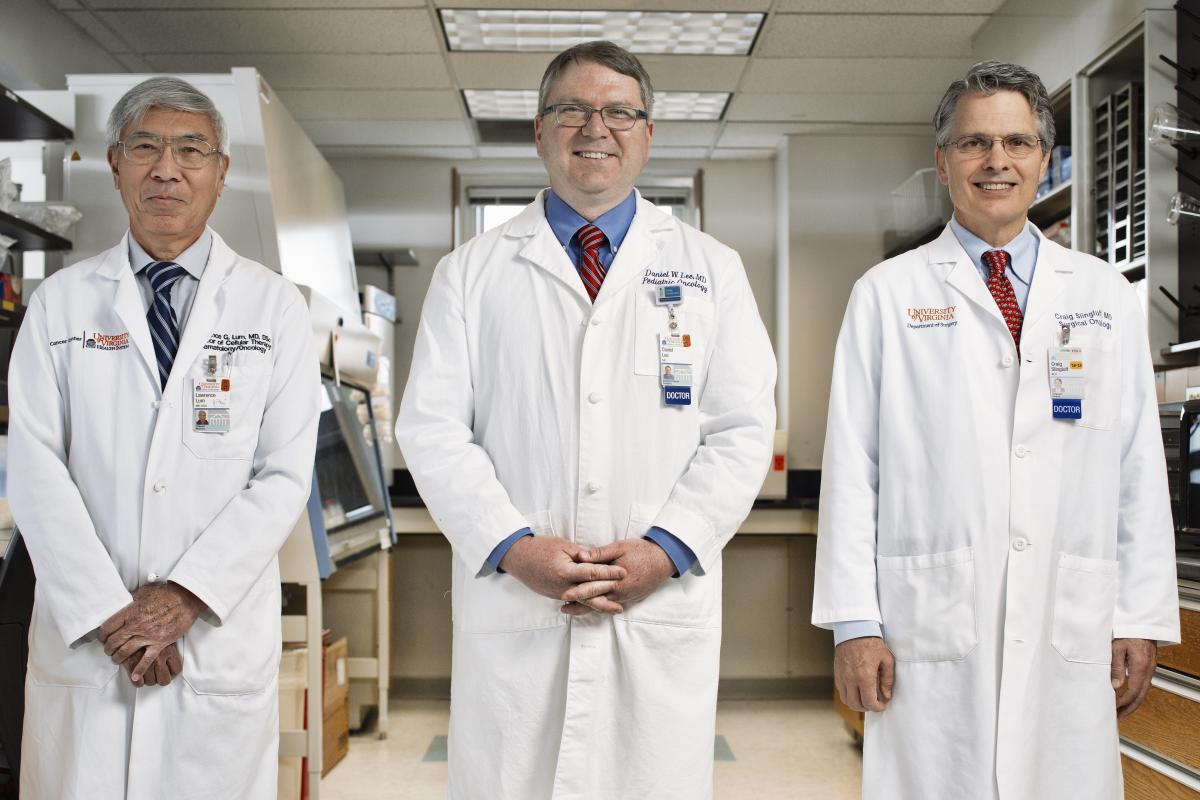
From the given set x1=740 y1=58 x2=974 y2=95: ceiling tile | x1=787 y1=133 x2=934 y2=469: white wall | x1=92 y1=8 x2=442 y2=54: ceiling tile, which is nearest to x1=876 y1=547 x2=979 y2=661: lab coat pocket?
x1=92 y1=8 x2=442 y2=54: ceiling tile

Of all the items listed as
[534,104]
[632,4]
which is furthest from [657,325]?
[534,104]

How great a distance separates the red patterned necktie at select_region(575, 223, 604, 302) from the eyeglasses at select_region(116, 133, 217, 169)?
0.68 meters

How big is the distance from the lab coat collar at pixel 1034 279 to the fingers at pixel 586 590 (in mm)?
697

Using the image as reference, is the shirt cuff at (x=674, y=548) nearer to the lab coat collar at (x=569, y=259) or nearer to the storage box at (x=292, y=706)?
the lab coat collar at (x=569, y=259)

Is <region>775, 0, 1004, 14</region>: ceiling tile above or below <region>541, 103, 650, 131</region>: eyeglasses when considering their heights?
above

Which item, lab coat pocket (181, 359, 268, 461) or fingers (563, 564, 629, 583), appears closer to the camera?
fingers (563, 564, 629, 583)

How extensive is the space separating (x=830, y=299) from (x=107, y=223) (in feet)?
10.9

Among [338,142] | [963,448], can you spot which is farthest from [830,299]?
[963,448]

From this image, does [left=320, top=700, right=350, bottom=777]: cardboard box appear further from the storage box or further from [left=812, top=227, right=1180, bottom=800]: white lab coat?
[left=812, top=227, right=1180, bottom=800]: white lab coat

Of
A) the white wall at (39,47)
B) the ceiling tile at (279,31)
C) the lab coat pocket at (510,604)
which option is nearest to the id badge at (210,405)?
the lab coat pocket at (510,604)

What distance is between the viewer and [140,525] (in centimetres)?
163

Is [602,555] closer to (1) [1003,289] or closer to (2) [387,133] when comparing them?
(1) [1003,289]

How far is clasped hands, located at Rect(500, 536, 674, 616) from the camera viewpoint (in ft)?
4.72

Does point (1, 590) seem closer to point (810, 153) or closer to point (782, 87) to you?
point (782, 87)
